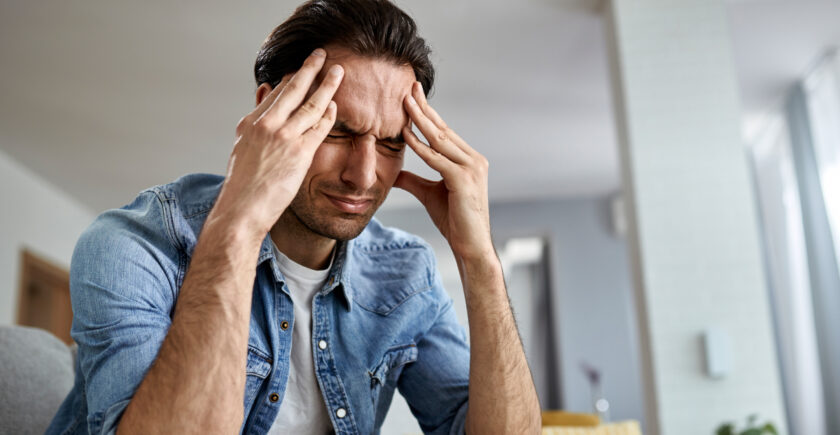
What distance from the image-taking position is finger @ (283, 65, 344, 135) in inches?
40.2

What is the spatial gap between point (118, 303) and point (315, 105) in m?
0.39

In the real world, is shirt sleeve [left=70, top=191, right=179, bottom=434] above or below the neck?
below

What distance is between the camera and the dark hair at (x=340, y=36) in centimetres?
118

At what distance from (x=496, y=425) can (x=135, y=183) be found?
587 centimetres

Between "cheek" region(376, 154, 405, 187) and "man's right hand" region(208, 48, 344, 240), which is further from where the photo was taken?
"cheek" region(376, 154, 405, 187)

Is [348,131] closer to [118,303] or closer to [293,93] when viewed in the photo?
[293,93]

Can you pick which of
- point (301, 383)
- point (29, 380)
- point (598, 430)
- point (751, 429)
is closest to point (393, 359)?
point (301, 383)

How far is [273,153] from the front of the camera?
0.99 m

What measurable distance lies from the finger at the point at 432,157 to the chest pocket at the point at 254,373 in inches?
16.0

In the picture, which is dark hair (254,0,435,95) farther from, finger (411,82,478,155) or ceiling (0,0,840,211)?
ceiling (0,0,840,211)

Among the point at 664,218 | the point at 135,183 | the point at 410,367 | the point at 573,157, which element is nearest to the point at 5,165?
the point at 135,183

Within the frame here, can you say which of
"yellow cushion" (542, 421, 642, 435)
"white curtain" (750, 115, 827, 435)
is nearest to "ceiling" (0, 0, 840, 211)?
"white curtain" (750, 115, 827, 435)

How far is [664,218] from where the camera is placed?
9.43ft

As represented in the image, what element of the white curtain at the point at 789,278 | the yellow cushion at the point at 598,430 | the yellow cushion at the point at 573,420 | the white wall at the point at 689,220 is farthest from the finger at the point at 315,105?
the white curtain at the point at 789,278
